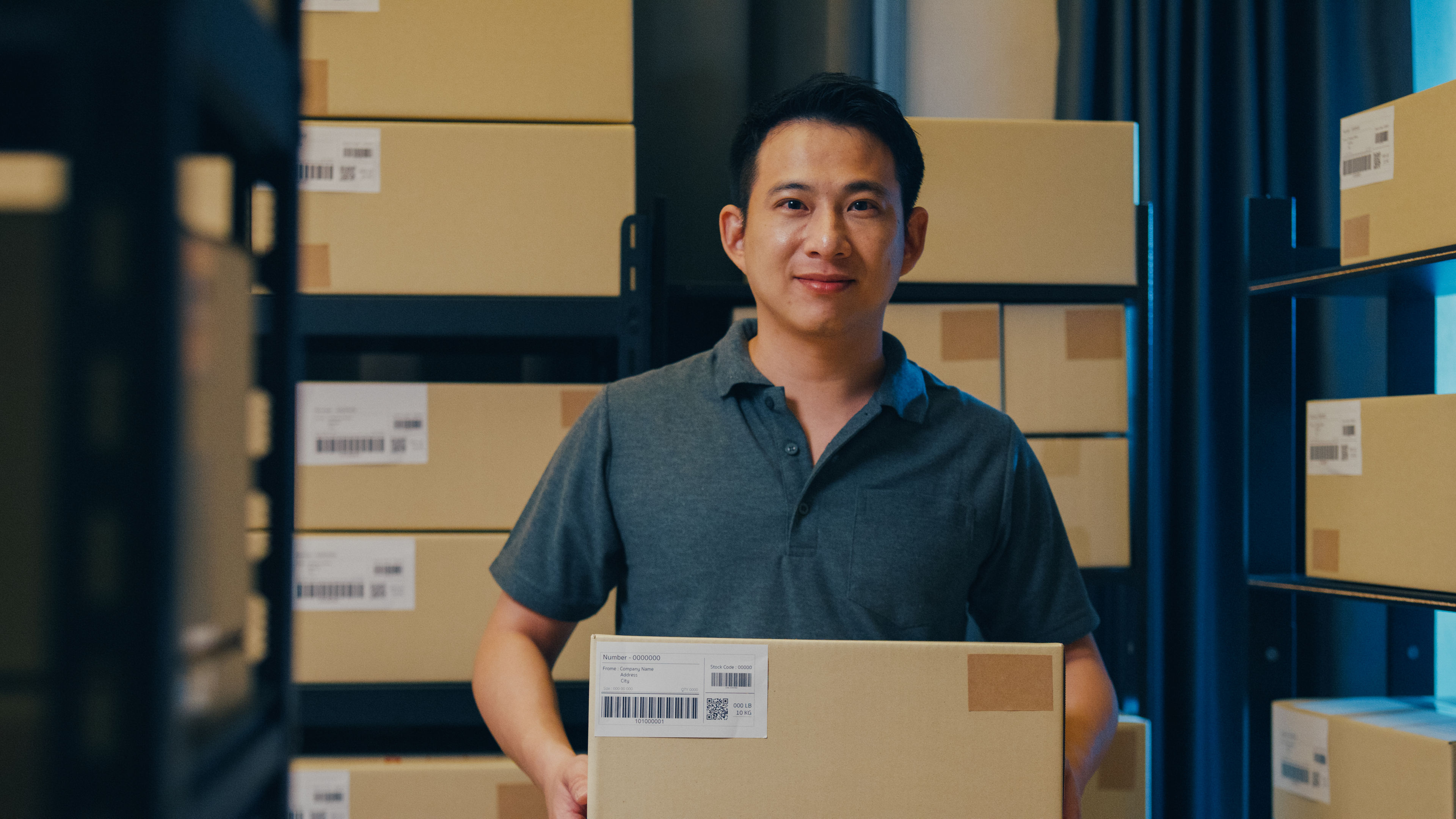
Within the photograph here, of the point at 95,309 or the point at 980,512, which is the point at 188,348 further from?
the point at 980,512

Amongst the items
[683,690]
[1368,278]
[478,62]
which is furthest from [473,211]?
[1368,278]

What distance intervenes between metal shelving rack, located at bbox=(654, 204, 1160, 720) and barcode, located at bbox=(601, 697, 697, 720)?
676 millimetres

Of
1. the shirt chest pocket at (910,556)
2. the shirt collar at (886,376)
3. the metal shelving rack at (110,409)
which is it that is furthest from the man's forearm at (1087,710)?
the metal shelving rack at (110,409)

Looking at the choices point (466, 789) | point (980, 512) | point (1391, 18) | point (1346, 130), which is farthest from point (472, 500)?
point (1391, 18)

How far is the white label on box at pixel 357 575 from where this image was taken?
1.23m

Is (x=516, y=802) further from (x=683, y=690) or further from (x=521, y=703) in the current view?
(x=683, y=690)

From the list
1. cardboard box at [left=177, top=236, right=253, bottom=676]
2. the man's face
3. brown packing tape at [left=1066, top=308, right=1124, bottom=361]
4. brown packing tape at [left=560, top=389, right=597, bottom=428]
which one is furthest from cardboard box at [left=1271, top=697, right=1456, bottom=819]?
cardboard box at [left=177, top=236, right=253, bottom=676]

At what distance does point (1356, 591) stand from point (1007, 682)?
2.77 ft

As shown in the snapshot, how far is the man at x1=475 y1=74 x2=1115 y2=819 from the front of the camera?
101 cm

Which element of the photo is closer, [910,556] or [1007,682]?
[1007,682]

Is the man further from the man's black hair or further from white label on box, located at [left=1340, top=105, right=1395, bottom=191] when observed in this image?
white label on box, located at [left=1340, top=105, right=1395, bottom=191]

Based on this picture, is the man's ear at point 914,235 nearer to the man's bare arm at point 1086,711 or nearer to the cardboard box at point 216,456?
the man's bare arm at point 1086,711

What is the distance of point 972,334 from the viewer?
1404 millimetres

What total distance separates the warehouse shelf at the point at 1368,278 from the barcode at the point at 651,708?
1.09m
